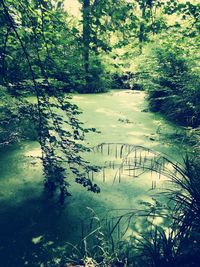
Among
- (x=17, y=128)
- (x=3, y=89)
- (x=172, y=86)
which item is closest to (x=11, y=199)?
(x=3, y=89)

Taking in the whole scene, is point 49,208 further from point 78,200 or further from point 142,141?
point 142,141

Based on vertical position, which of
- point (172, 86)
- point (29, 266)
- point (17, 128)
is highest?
point (172, 86)

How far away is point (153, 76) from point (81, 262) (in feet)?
13.2

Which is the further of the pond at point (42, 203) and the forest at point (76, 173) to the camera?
the pond at point (42, 203)

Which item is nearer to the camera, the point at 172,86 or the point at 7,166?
the point at 7,166

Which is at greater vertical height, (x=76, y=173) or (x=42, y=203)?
(x=76, y=173)

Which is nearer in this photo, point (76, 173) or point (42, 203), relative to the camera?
point (76, 173)

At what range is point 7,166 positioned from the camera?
2.59m

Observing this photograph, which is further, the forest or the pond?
the pond

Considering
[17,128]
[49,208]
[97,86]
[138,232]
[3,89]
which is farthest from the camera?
[97,86]

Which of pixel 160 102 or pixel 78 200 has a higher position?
pixel 160 102

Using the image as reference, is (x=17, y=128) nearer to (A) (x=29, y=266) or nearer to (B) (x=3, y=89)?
(B) (x=3, y=89)

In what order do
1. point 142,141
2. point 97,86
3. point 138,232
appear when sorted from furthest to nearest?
point 97,86 → point 142,141 → point 138,232

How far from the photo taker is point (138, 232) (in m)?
1.75
